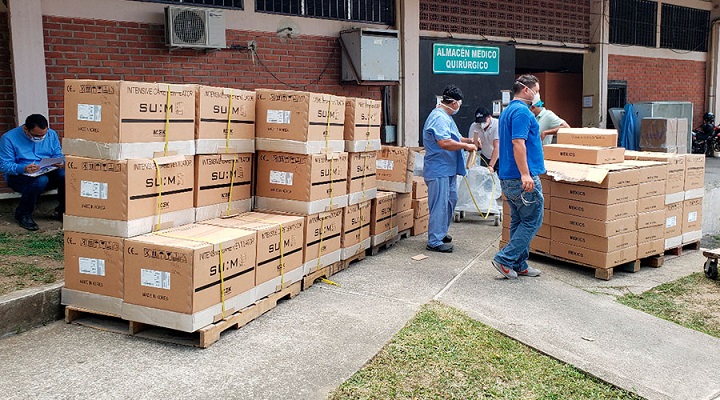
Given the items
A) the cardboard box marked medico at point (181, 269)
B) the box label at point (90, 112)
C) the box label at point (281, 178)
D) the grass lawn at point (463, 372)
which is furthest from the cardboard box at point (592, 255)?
the box label at point (90, 112)

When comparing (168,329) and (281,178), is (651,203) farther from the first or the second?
(168,329)

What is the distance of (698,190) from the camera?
7.58m

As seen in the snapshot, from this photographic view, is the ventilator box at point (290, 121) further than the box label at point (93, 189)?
Yes

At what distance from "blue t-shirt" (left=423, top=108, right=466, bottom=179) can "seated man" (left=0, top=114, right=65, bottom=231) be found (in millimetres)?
3982

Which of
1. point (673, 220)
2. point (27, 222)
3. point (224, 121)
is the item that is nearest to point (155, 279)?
point (224, 121)

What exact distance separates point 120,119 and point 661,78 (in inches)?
607

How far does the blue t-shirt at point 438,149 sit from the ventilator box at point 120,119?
3.11 m

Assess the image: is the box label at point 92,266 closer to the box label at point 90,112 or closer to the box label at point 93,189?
the box label at point 93,189

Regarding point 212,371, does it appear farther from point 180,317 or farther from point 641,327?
point 641,327

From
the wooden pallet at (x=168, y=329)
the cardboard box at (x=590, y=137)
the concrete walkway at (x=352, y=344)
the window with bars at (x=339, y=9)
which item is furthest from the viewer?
the window with bars at (x=339, y=9)

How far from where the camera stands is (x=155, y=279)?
13.9 feet

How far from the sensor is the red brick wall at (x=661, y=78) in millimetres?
15039

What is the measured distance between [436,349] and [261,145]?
2399mm

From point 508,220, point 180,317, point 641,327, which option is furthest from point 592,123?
point 180,317
